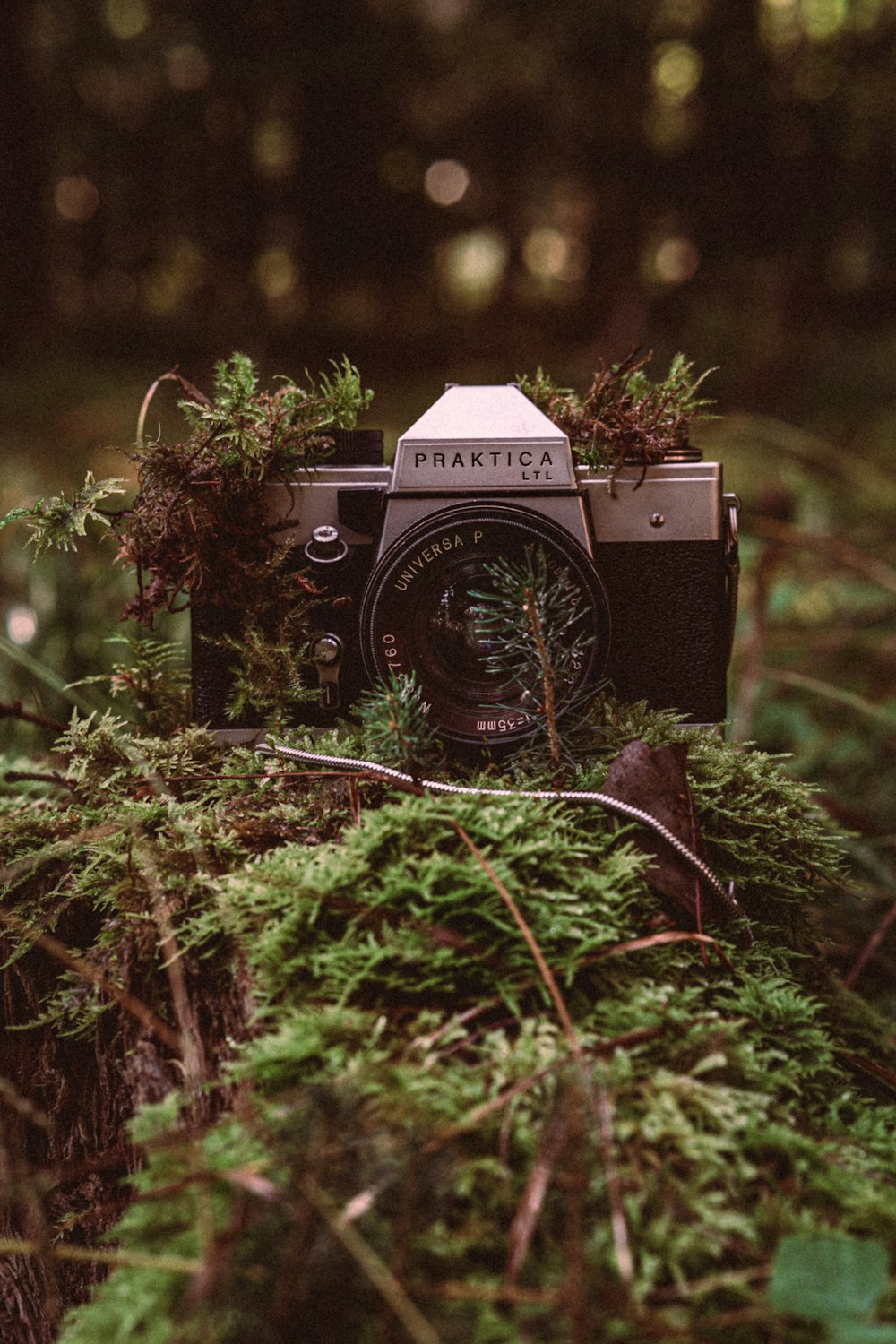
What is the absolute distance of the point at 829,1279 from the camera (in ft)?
1.93

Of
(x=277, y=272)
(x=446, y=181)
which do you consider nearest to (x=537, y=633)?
(x=277, y=272)

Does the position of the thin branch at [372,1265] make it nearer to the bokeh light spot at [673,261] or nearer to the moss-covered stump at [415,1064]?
the moss-covered stump at [415,1064]

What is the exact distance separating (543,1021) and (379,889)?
0.19 meters

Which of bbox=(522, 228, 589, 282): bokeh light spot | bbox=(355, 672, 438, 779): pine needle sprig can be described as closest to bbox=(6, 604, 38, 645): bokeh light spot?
bbox=(355, 672, 438, 779): pine needle sprig

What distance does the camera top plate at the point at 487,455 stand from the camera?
121cm

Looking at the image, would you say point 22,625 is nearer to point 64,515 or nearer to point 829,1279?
point 64,515

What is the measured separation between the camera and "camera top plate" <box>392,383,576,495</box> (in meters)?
1.21

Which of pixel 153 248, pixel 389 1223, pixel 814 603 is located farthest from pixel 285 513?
pixel 153 248

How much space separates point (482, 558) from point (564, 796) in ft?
1.09

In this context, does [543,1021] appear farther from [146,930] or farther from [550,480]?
[550,480]

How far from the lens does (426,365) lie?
758 centimetres

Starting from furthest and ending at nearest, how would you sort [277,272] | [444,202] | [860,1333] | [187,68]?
[444,202] → [277,272] → [187,68] → [860,1333]

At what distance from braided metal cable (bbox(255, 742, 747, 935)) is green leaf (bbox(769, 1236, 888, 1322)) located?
406 millimetres

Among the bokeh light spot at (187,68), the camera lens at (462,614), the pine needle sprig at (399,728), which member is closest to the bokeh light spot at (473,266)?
the bokeh light spot at (187,68)
